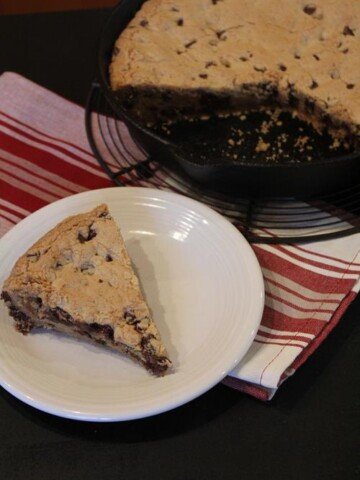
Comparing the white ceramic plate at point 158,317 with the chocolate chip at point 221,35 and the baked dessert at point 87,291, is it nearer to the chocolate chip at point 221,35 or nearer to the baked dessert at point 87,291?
the baked dessert at point 87,291

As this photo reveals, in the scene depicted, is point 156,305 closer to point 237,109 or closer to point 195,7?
point 237,109

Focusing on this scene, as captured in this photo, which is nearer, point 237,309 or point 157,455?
point 157,455

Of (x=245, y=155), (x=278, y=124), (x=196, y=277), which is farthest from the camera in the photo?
(x=278, y=124)

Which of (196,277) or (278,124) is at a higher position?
(278,124)

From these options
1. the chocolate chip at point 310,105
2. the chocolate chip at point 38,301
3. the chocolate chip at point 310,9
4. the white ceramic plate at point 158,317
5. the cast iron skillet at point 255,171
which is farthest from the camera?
the chocolate chip at point 310,9

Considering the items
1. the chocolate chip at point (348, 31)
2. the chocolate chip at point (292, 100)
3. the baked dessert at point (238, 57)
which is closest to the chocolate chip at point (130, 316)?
the baked dessert at point (238, 57)

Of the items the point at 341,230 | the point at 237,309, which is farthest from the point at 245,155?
the point at 237,309

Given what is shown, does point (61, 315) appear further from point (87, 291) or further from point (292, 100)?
point (292, 100)

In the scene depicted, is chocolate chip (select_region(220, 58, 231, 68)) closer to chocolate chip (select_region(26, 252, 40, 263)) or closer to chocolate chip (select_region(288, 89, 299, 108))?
chocolate chip (select_region(288, 89, 299, 108))
